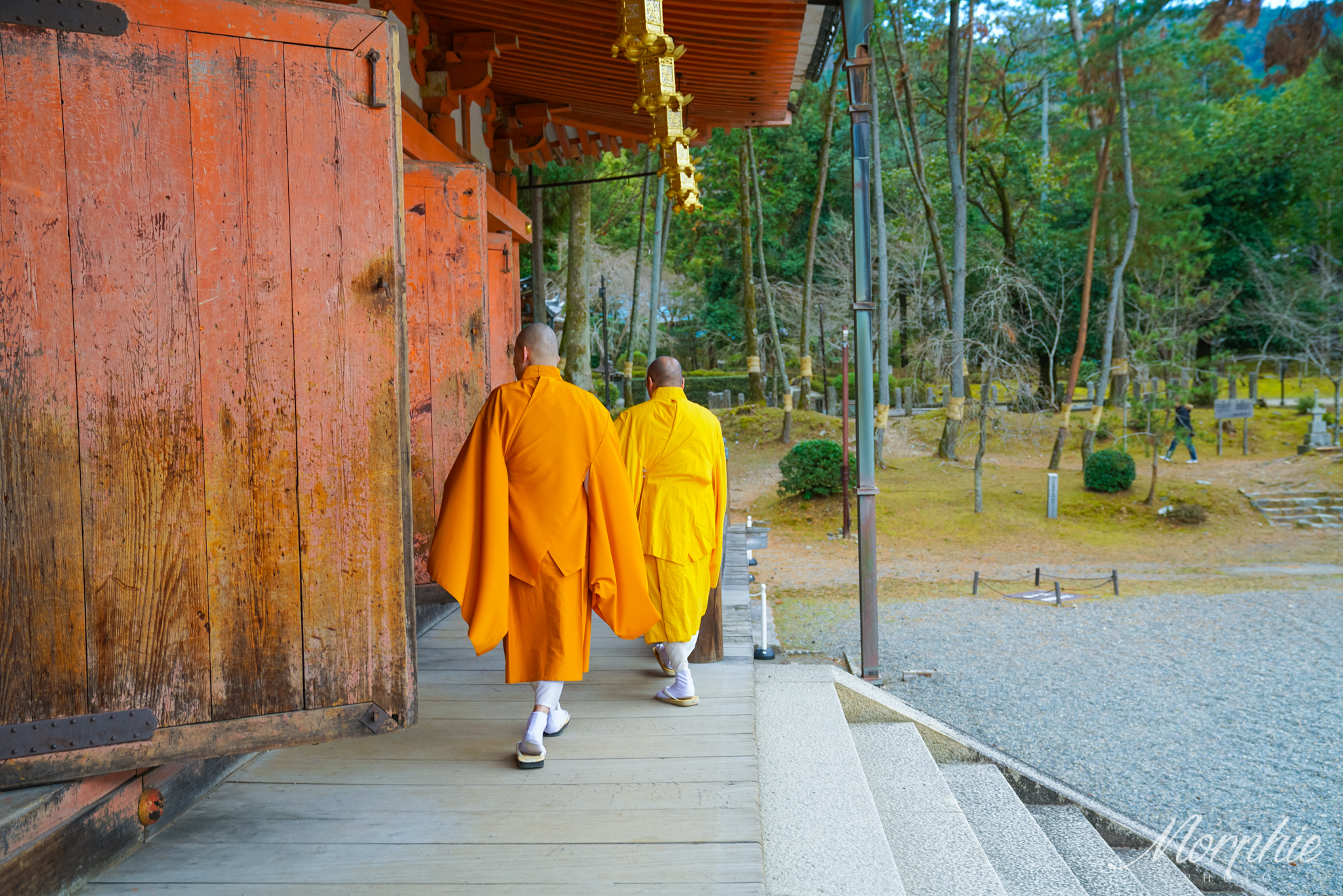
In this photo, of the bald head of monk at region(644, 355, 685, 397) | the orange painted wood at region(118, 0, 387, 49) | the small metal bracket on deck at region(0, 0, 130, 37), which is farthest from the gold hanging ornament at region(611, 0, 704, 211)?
the small metal bracket on deck at region(0, 0, 130, 37)

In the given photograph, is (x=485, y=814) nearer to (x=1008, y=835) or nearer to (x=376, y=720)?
(x=376, y=720)

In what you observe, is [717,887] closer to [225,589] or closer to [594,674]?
[225,589]

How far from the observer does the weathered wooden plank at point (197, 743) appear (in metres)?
2.02

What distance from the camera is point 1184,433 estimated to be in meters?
18.1

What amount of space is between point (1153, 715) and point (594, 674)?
416cm

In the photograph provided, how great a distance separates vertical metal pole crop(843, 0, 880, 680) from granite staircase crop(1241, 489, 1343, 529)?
11740 mm

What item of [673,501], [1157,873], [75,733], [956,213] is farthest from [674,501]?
[956,213]

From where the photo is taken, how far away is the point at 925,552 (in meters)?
12.2

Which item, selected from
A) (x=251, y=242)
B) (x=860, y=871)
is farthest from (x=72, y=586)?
(x=860, y=871)

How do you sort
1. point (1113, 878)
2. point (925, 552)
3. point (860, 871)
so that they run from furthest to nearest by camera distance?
point (925, 552) → point (1113, 878) → point (860, 871)

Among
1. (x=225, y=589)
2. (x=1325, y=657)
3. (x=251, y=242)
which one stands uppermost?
(x=251, y=242)

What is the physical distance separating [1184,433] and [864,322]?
1575 centimetres

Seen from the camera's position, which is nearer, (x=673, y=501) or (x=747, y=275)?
(x=673, y=501)

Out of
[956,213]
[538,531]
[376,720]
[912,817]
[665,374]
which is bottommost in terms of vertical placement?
[912,817]
